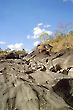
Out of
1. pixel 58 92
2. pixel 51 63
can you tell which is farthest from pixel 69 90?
pixel 51 63

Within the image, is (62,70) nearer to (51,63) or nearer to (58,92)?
(51,63)

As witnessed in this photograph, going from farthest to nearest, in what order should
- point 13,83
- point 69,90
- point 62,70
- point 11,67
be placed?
point 62,70 < point 11,67 < point 69,90 < point 13,83

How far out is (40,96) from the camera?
1123 cm

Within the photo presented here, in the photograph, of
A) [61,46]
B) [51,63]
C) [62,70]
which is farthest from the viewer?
[61,46]

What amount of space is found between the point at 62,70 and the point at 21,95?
4.16 meters

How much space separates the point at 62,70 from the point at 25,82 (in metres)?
3.56

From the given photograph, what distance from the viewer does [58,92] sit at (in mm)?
12172

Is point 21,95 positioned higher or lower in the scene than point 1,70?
lower

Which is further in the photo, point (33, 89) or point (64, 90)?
point (64, 90)

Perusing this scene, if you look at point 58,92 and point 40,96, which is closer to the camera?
point 40,96

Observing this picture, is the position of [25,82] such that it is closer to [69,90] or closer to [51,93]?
[51,93]

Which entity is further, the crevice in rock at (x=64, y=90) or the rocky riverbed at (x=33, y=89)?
the crevice in rock at (x=64, y=90)

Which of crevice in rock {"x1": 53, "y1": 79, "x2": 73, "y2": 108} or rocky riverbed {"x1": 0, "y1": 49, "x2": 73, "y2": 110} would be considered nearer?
rocky riverbed {"x1": 0, "y1": 49, "x2": 73, "y2": 110}

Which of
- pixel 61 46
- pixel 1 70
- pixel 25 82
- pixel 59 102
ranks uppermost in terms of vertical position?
pixel 61 46
